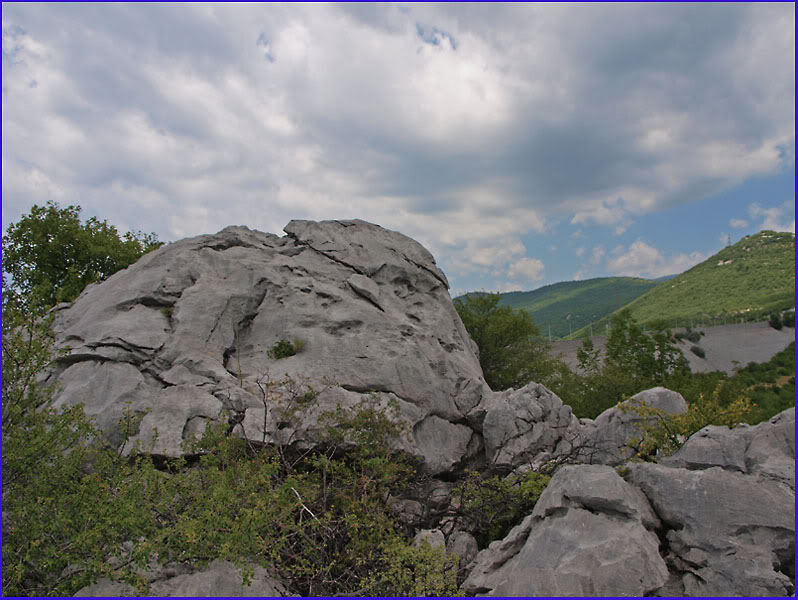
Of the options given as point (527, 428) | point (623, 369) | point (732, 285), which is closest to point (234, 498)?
point (527, 428)

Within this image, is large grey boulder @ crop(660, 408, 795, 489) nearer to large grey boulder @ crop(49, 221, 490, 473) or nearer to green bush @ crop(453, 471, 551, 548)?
green bush @ crop(453, 471, 551, 548)

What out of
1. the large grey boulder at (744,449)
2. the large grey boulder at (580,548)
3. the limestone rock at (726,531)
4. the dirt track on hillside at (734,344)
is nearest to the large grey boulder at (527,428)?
the large grey boulder at (744,449)

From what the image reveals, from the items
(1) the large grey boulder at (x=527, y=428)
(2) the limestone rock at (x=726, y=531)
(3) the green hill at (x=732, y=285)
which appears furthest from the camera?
(3) the green hill at (x=732, y=285)

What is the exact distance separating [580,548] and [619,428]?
6.63 m

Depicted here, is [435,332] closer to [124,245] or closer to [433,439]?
[433,439]

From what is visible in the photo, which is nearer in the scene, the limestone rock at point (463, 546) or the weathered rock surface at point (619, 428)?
the limestone rock at point (463, 546)

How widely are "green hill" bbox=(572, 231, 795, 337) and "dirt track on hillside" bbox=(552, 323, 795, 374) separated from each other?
49.8 ft

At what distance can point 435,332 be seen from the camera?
16.9 meters

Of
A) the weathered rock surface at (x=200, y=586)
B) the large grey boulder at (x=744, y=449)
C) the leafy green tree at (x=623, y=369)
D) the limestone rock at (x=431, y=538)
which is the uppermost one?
the leafy green tree at (x=623, y=369)

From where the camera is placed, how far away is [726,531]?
24.1 feet

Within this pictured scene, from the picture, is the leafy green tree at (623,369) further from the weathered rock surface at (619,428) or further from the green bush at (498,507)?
the green bush at (498,507)

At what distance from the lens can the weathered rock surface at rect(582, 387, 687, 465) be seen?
1262 cm

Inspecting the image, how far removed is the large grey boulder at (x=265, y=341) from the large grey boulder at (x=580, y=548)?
14.9 feet

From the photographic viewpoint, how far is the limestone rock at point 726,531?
690 centimetres
